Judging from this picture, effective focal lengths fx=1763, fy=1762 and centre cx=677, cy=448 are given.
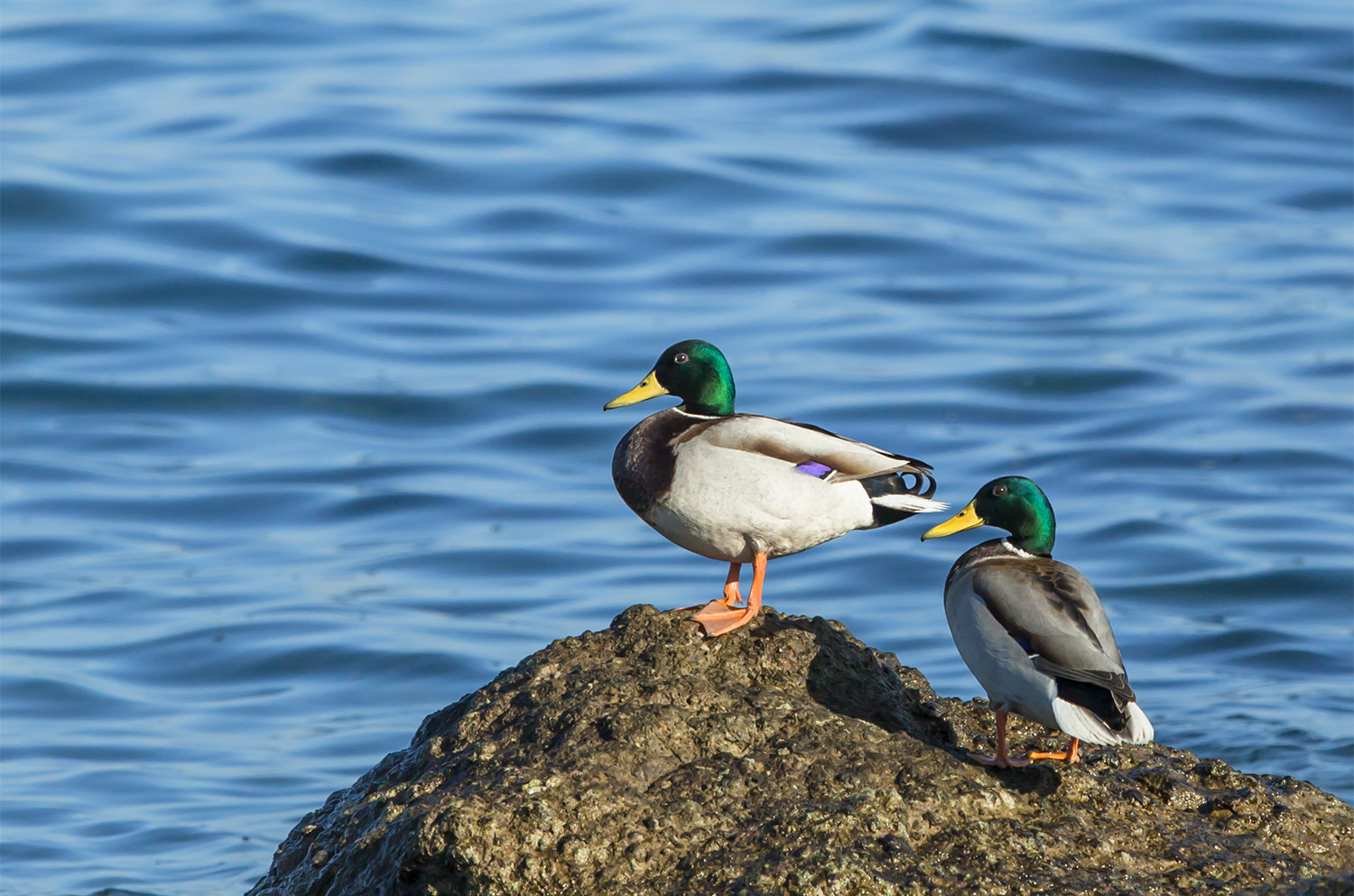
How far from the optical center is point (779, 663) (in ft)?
16.9

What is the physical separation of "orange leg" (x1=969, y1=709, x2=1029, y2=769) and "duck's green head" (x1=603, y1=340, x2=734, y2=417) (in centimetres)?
139

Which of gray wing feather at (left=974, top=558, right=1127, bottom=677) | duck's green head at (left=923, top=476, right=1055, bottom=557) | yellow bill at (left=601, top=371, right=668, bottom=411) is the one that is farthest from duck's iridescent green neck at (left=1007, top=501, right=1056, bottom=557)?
yellow bill at (left=601, top=371, right=668, bottom=411)

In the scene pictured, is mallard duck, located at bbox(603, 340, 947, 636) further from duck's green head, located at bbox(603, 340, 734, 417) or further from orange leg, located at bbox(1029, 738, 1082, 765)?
orange leg, located at bbox(1029, 738, 1082, 765)

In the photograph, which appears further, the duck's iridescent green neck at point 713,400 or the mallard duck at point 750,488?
the duck's iridescent green neck at point 713,400

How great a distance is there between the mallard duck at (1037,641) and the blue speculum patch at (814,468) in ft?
1.61

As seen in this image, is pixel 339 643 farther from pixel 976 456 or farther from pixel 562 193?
pixel 562 193

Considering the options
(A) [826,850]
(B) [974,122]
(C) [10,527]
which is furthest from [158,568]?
(B) [974,122]

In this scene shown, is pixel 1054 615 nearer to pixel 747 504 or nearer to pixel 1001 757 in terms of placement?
pixel 1001 757

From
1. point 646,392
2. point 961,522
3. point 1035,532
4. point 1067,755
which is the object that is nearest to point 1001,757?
point 1067,755

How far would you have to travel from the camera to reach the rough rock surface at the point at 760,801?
4258 millimetres

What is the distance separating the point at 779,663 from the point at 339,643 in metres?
6.32

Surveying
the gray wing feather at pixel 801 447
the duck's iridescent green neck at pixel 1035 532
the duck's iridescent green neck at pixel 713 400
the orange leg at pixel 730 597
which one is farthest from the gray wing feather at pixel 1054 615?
the duck's iridescent green neck at pixel 713 400

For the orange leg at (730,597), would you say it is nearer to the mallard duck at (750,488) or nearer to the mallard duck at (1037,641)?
the mallard duck at (750,488)

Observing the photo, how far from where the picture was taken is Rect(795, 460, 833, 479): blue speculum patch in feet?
17.5
